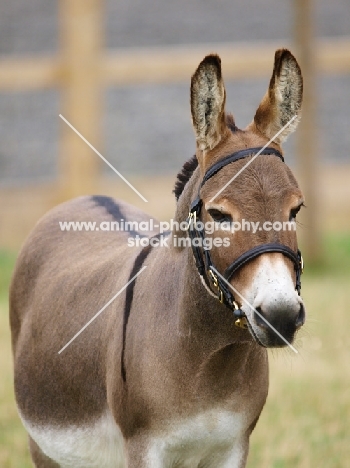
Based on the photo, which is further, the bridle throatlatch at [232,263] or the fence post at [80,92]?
the fence post at [80,92]

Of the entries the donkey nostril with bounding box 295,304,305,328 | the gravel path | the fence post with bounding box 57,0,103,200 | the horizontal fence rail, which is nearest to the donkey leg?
the donkey nostril with bounding box 295,304,305,328

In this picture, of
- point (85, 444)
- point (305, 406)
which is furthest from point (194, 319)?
point (305, 406)

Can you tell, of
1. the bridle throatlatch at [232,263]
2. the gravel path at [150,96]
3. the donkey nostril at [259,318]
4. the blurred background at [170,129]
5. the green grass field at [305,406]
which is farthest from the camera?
the gravel path at [150,96]

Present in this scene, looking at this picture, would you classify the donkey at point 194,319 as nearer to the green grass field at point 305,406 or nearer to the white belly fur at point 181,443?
the white belly fur at point 181,443

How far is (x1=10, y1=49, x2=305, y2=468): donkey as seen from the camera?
3.00 m

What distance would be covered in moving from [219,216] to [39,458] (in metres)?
2.08

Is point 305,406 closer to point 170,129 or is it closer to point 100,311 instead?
point 100,311

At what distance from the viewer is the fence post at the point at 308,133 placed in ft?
35.9

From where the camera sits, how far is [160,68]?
1153 cm

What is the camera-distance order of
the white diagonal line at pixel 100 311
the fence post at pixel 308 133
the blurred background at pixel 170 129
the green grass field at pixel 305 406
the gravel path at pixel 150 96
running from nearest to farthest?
the white diagonal line at pixel 100 311, the green grass field at pixel 305 406, the blurred background at pixel 170 129, the fence post at pixel 308 133, the gravel path at pixel 150 96

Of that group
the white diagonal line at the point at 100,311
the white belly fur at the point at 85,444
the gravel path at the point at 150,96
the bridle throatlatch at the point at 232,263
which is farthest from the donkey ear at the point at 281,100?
the gravel path at the point at 150,96

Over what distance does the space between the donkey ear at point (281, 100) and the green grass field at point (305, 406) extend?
764mm

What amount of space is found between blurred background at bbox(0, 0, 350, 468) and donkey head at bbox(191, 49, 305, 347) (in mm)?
344

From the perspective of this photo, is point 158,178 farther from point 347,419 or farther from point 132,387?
point 132,387
